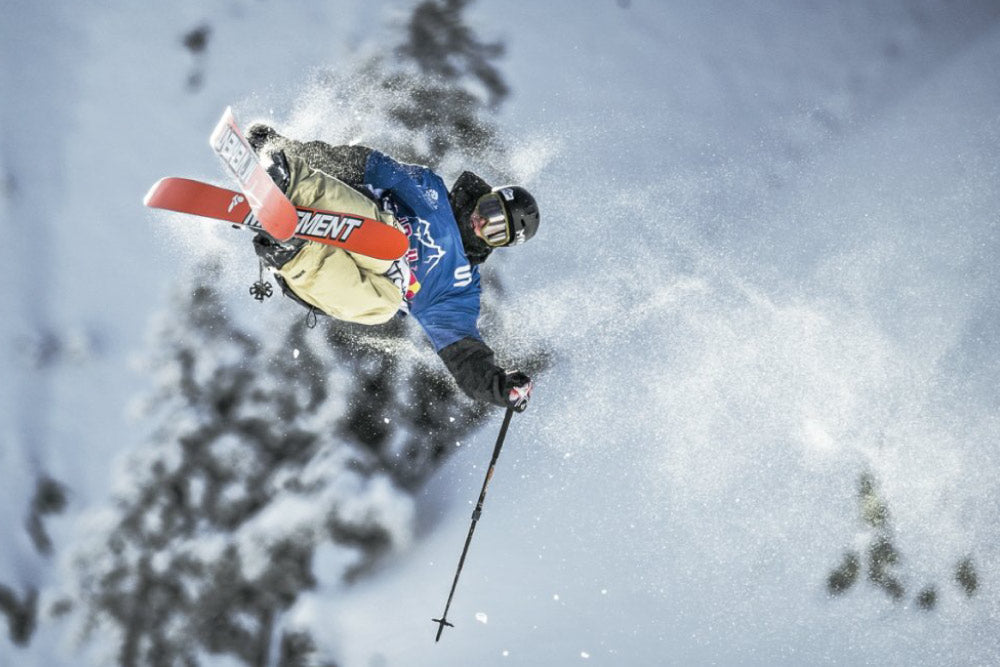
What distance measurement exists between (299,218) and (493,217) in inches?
41.8

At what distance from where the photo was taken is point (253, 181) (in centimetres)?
316

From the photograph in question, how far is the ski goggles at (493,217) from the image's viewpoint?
4.11m

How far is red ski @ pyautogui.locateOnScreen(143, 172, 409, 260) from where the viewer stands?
3256 millimetres

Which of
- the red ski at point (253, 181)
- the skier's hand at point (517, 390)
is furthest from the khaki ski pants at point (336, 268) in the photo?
the skier's hand at point (517, 390)

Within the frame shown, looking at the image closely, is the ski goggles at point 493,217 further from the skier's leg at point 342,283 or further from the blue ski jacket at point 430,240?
the skier's leg at point 342,283

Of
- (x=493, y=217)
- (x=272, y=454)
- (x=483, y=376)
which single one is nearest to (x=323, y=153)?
(x=493, y=217)

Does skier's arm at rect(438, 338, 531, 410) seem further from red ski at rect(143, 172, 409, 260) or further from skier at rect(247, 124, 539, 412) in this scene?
red ski at rect(143, 172, 409, 260)

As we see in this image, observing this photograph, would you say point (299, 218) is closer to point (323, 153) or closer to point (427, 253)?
point (323, 153)

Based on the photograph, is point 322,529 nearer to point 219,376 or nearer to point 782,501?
point 219,376

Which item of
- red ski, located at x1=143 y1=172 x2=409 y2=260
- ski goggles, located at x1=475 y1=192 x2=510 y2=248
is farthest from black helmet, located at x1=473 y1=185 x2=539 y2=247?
red ski, located at x1=143 y1=172 x2=409 y2=260

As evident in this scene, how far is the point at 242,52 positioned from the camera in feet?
16.7

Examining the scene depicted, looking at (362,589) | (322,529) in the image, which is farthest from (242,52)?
(362,589)

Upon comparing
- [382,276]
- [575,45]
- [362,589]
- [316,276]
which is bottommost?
[362,589]

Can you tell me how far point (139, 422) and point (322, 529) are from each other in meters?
1.27
